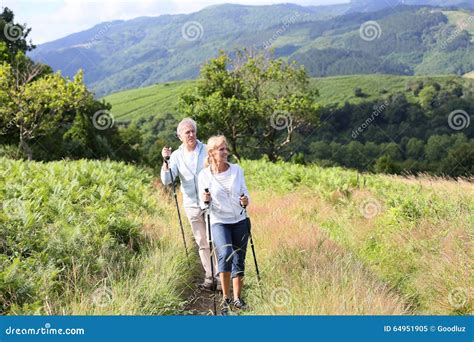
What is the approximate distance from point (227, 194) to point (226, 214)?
0.24 m

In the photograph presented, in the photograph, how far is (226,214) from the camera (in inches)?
235

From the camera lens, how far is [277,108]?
43.2 m

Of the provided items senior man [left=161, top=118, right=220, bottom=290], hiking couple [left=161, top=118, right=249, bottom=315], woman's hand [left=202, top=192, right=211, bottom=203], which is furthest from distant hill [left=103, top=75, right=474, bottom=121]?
woman's hand [left=202, top=192, right=211, bottom=203]

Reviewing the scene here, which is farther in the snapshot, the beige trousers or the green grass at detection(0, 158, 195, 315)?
the beige trousers

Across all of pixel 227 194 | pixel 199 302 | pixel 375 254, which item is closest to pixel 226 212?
pixel 227 194

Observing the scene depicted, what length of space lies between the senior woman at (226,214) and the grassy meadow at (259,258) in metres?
0.36

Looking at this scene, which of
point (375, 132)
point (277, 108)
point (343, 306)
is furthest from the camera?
point (375, 132)

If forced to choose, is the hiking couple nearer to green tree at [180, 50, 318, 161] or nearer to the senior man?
the senior man

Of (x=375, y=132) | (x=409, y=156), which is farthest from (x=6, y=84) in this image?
(x=375, y=132)

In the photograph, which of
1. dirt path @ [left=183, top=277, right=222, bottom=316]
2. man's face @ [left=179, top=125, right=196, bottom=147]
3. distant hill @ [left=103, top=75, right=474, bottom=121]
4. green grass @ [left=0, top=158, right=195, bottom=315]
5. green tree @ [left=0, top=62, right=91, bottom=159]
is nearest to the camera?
green grass @ [left=0, top=158, right=195, bottom=315]

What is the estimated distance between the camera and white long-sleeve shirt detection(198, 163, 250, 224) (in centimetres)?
593

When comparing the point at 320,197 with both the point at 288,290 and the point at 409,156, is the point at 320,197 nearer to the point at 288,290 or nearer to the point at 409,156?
the point at 288,290

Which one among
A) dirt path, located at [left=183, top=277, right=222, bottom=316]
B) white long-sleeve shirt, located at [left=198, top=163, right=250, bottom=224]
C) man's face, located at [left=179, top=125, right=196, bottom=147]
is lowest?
dirt path, located at [left=183, top=277, right=222, bottom=316]

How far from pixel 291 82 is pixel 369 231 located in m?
36.5
